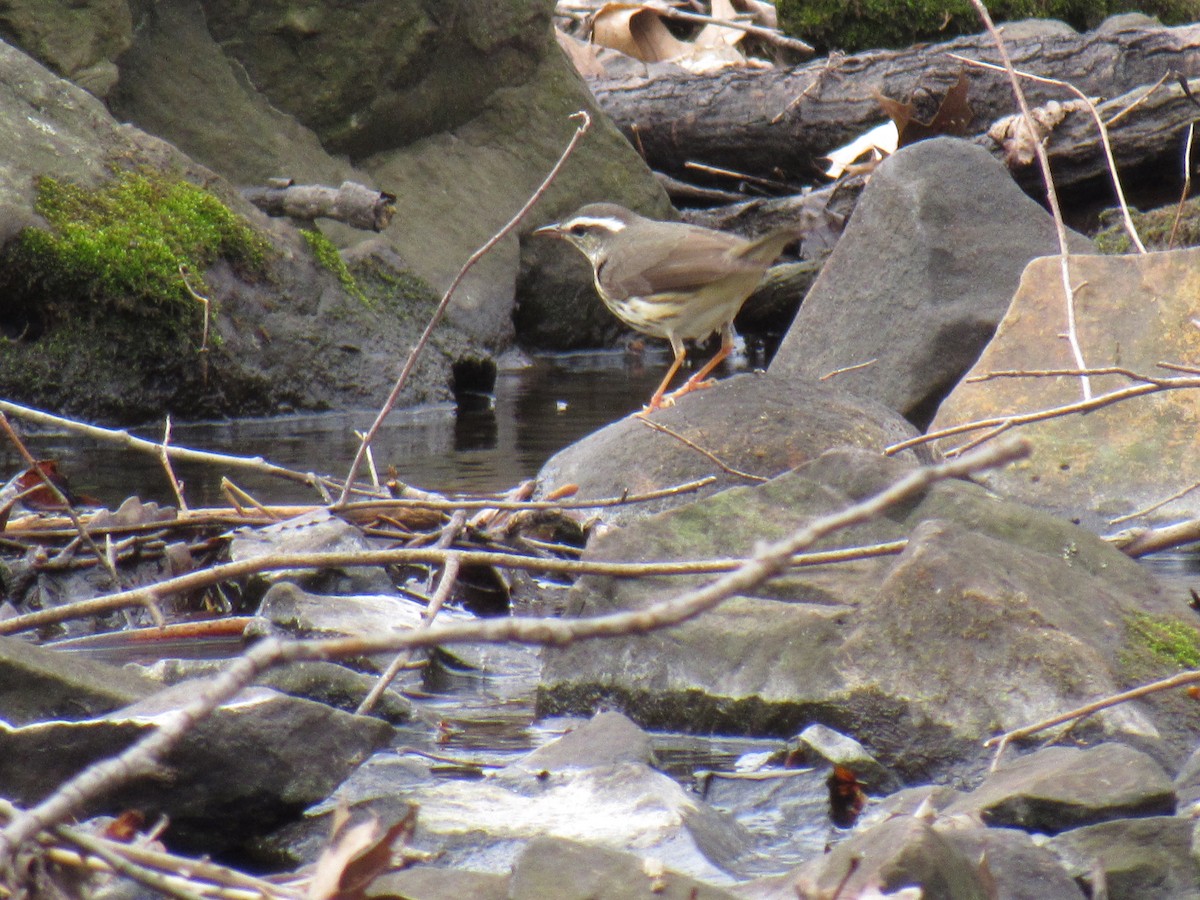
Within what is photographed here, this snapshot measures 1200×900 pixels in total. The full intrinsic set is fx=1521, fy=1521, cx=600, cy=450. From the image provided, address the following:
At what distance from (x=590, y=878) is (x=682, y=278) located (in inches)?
152

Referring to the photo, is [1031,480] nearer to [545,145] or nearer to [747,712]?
[747,712]

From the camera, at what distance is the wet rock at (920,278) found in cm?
704

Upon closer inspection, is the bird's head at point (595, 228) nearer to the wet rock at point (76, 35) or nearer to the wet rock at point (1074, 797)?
the wet rock at point (1074, 797)

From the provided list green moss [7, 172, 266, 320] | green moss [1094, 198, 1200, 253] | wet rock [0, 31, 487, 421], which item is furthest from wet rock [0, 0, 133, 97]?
green moss [1094, 198, 1200, 253]

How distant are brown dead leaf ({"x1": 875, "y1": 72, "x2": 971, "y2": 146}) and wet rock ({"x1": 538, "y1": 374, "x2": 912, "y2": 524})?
19.3 feet

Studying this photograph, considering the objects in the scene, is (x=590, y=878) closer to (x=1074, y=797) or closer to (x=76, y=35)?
(x=1074, y=797)

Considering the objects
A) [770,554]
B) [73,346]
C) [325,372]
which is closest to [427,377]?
[325,372]

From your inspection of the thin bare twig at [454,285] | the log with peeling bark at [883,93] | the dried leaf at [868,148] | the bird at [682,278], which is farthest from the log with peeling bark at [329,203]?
the thin bare twig at [454,285]

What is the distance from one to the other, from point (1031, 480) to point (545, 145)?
8332mm

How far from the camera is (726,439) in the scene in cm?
546

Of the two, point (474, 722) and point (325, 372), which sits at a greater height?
point (474, 722)

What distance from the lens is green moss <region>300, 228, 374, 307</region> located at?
10.2 meters

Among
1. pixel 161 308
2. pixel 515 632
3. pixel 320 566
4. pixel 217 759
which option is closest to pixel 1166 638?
pixel 320 566

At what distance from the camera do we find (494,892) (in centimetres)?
220
